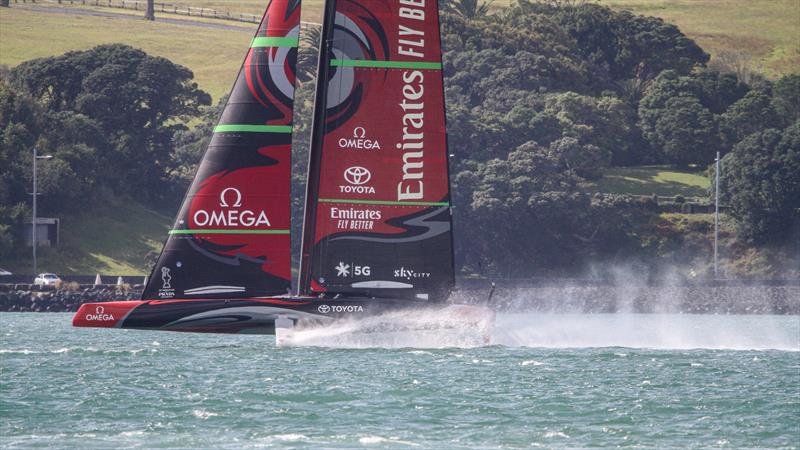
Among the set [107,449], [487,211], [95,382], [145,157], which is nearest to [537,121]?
[487,211]

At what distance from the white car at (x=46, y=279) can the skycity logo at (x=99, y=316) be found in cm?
4445

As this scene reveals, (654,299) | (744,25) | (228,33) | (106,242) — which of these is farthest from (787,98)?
(106,242)

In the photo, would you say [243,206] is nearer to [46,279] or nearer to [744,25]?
[46,279]

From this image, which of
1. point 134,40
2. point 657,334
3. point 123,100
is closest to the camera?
point 657,334

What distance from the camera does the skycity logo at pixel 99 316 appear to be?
34375 mm

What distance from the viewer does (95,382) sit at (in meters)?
30.1

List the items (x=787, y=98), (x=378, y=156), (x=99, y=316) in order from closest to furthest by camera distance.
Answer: (x=99, y=316) < (x=378, y=156) < (x=787, y=98)

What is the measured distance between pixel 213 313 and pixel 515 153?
212 feet

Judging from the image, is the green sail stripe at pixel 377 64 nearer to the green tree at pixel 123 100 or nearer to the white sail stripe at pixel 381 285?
the white sail stripe at pixel 381 285

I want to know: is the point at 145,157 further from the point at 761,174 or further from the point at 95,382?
the point at 95,382

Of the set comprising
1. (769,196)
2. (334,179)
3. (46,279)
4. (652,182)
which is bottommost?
(46,279)

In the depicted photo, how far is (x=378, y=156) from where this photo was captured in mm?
35781

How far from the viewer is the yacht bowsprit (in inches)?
1393

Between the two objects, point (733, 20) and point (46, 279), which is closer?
point (46, 279)
